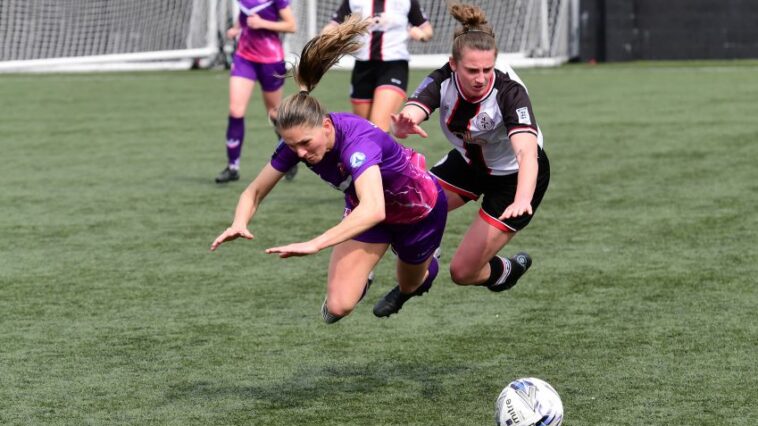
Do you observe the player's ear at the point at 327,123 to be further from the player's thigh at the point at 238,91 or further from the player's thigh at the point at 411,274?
the player's thigh at the point at 238,91

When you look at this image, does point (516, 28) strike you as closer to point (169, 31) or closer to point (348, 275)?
point (169, 31)

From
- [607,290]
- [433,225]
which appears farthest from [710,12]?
[433,225]

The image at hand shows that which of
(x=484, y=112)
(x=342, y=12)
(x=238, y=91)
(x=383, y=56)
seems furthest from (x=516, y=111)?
(x=238, y=91)

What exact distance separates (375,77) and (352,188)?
5.29 m

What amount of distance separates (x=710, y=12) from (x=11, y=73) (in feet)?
45.3

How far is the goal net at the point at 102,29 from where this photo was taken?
22.7 meters

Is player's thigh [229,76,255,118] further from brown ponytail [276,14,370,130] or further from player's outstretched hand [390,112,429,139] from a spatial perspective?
brown ponytail [276,14,370,130]

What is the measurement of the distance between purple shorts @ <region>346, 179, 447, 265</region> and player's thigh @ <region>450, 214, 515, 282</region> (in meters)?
0.53

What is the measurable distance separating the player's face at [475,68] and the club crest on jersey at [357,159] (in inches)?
39.2

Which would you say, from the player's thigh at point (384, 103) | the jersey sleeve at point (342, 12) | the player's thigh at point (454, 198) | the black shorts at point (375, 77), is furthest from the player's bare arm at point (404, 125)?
the jersey sleeve at point (342, 12)

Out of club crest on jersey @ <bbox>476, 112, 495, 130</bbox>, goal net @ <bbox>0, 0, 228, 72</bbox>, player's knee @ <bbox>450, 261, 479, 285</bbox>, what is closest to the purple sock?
player's knee @ <bbox>450, 261, 479, 285</bbox>

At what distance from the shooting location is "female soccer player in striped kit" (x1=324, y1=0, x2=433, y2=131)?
1063cm

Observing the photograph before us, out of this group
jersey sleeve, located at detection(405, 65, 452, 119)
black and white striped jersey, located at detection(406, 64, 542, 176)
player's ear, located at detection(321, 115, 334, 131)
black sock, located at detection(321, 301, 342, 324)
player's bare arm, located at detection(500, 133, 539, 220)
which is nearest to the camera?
player's ear, located at detection(321, 115, 334, 131)

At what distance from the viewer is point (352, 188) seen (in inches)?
223
